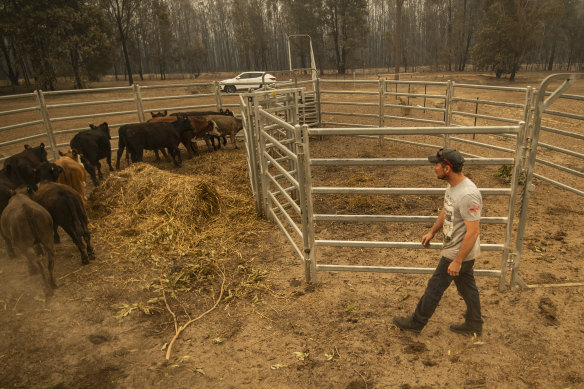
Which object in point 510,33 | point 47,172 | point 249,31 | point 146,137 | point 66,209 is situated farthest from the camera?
point 249,31

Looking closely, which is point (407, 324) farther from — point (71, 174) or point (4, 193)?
point (71, 174)

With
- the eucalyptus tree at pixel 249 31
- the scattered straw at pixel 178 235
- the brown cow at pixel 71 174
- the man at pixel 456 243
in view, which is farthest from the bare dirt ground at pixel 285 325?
the eucalyptus tree at pixel 249 31

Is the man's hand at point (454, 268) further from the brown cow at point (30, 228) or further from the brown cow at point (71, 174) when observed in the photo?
the brown cow at point (71, 174)

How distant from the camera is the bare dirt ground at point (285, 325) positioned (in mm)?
3211

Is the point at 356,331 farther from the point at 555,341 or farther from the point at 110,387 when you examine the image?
the point at 110,387

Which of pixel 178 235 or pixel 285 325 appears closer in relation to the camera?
pixel 285 325

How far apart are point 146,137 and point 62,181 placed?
10.0ft

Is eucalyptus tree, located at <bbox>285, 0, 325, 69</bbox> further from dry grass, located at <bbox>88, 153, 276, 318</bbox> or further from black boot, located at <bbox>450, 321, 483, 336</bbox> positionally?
black boot, located at <bbox>450, 321, 483, 336</bbox>

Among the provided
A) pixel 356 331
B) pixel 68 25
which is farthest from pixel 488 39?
pixel 356 331

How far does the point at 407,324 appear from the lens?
3605 millimetres

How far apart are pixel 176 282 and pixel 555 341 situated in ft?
13.2

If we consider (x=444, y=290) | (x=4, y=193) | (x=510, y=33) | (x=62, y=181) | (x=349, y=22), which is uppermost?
(x=349, y=22)

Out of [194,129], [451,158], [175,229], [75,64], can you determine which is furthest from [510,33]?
[75,64]

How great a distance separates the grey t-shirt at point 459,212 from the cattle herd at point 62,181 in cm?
460
